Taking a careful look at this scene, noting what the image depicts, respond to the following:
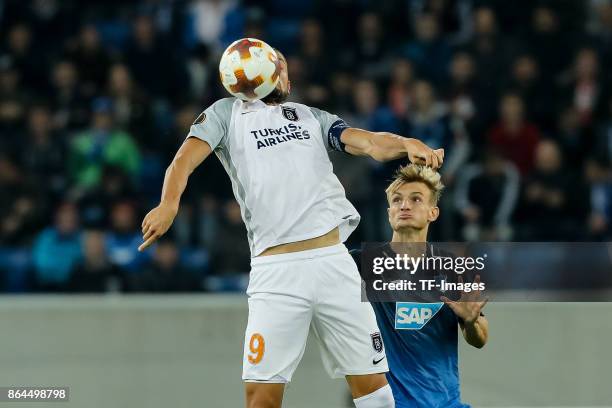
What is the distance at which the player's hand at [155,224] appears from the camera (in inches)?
197

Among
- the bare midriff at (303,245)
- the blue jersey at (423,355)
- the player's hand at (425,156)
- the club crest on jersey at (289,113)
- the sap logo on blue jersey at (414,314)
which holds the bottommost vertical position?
the blue jersey at (423,355)

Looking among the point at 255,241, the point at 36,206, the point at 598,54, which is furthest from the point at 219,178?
the point at 255,241

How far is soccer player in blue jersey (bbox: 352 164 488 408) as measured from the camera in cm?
548

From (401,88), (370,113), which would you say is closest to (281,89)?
(370,113)

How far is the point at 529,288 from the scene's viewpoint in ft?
27.0

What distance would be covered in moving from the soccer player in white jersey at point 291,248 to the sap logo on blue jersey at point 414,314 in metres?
0.17

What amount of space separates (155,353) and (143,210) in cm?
241

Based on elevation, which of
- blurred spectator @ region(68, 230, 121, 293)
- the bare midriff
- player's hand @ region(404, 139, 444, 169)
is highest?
player's hand @ region(404, 139, 444, 169)

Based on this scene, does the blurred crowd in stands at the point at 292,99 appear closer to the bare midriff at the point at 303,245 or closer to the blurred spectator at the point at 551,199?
the blurred spectator at the point at 551,199

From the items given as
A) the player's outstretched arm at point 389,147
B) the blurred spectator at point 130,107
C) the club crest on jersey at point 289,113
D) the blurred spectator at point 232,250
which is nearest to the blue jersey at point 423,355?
the player's outstretched arm at point 389,147

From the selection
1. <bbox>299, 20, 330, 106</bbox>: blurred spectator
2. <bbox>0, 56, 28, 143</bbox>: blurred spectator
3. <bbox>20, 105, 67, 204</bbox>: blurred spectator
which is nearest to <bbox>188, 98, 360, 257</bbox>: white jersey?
<bbox>299, 20, 330, 106</bbox>: blurred spectator

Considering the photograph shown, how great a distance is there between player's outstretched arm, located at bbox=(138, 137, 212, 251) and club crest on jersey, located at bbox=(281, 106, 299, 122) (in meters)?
0.44

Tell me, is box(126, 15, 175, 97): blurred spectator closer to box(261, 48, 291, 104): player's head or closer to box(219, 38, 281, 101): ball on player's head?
box(261, 48, 291, 104): player's head

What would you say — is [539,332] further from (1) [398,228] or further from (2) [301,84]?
(2) [301,84]
